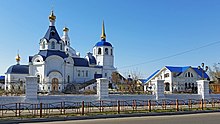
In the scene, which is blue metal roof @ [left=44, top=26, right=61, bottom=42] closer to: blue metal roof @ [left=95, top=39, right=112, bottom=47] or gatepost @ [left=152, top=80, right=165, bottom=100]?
blue metal roof @ [left=95, top=39, right=112, bottom=47]

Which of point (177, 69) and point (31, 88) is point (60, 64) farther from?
point (31, 88)

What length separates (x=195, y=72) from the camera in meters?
55.5

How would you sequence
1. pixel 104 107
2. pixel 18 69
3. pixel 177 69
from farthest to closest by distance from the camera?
1. pixel 18 69
2. pixel 177 69
3. pixel 104 107

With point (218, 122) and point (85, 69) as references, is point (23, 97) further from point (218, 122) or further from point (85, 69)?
point (85, 69)

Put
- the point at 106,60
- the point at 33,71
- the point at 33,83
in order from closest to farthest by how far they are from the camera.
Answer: the point at 33,83 < the point at 33,71 < the point at 106,60

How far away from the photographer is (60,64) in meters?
53.4

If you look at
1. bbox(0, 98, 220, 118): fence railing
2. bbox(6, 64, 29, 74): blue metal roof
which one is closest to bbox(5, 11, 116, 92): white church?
bbox(6, 64, 29, 74): blue metal roof

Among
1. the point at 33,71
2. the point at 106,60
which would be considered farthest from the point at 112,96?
the point at 106,60

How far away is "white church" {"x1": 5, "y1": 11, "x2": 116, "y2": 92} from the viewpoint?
5222cm

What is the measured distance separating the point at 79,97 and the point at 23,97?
4.42m

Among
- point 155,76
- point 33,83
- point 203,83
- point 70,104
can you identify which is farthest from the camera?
point 155,76

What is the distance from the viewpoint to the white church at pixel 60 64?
171 feet

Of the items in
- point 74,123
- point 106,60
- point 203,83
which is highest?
point 106,60

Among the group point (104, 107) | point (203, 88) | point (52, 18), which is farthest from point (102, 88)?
point (52, 18)
